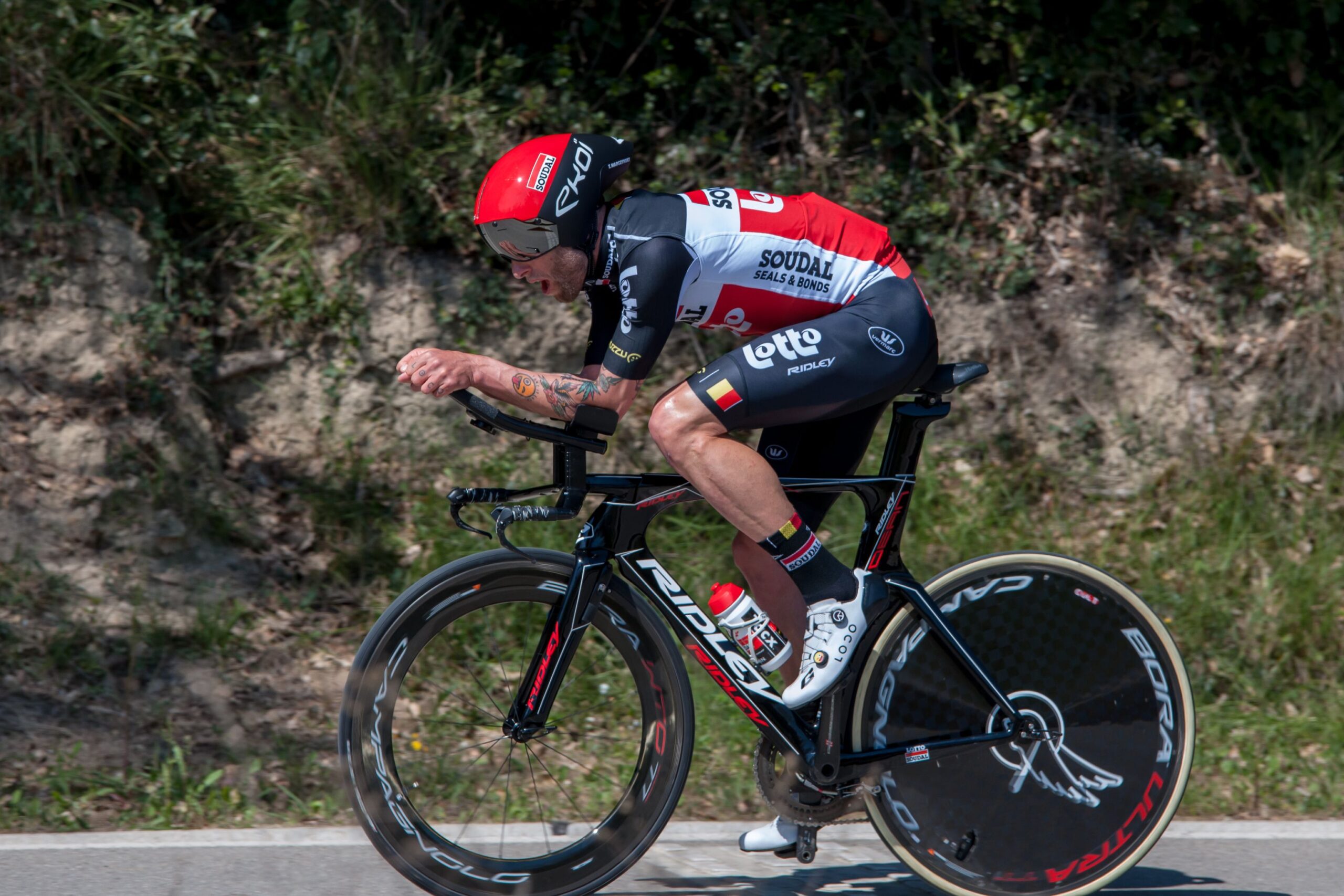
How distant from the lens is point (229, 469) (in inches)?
220

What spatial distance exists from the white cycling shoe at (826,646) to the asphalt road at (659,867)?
60 cm

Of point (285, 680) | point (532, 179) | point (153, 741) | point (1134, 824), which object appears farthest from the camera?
point (285, 680)

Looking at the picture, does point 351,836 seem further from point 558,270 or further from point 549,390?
point 558,270

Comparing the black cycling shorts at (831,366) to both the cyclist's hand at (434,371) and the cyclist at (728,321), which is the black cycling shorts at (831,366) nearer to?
the cyclist at (728,321)

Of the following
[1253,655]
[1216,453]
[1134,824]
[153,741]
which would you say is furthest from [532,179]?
[1216,453]

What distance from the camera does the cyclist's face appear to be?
3.05 meters

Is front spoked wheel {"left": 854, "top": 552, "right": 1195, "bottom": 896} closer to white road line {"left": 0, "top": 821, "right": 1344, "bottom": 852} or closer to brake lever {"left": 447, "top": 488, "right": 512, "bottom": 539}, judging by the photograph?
white road line {"left": 0, "top": 821, "right": 1344, "bottom": 852}

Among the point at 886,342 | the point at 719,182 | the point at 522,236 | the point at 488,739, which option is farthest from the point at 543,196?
the point at 719,182

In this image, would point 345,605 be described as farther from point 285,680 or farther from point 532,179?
point 532,179

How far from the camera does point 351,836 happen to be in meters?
3.70

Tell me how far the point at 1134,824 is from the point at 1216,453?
9.61ft

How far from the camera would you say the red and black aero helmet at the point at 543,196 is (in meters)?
2.96

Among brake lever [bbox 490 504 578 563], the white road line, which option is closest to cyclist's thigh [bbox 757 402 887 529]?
brake lever [bbox 490 504 578 563]

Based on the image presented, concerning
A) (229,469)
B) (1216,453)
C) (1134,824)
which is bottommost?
(229,469)
